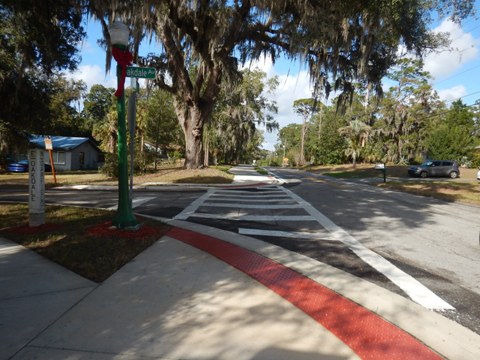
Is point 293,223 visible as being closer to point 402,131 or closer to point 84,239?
point 84,239

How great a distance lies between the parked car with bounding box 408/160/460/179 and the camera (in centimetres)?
3181

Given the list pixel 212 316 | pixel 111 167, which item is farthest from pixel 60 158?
pixel 212 316

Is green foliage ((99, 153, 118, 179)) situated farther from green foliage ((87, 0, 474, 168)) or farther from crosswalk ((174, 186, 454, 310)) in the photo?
crosswalk ((174, 186, 454, 310))

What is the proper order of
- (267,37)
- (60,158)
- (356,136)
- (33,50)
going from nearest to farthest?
(33,50) < (267,37) < (60,158) < (356,136)

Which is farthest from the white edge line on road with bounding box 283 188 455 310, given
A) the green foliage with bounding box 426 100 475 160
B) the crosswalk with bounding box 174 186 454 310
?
the green foliage with bounding box 426 100 475 160

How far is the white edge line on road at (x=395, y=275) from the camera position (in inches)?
156

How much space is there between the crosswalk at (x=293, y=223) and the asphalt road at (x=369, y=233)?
0.04 feet

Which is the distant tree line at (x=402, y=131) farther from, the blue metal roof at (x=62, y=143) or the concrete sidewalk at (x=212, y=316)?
the concrete sidewalk at (x=212, y=316)

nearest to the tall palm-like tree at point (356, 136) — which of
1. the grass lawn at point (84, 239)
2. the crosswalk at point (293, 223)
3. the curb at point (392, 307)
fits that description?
the crosswalk at point (293, 223)

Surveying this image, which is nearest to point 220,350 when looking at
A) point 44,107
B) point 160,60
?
point 44,107

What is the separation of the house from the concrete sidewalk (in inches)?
1296

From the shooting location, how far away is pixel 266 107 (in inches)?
1692

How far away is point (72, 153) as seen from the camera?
3509cm

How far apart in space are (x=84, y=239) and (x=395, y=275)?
195 inches
